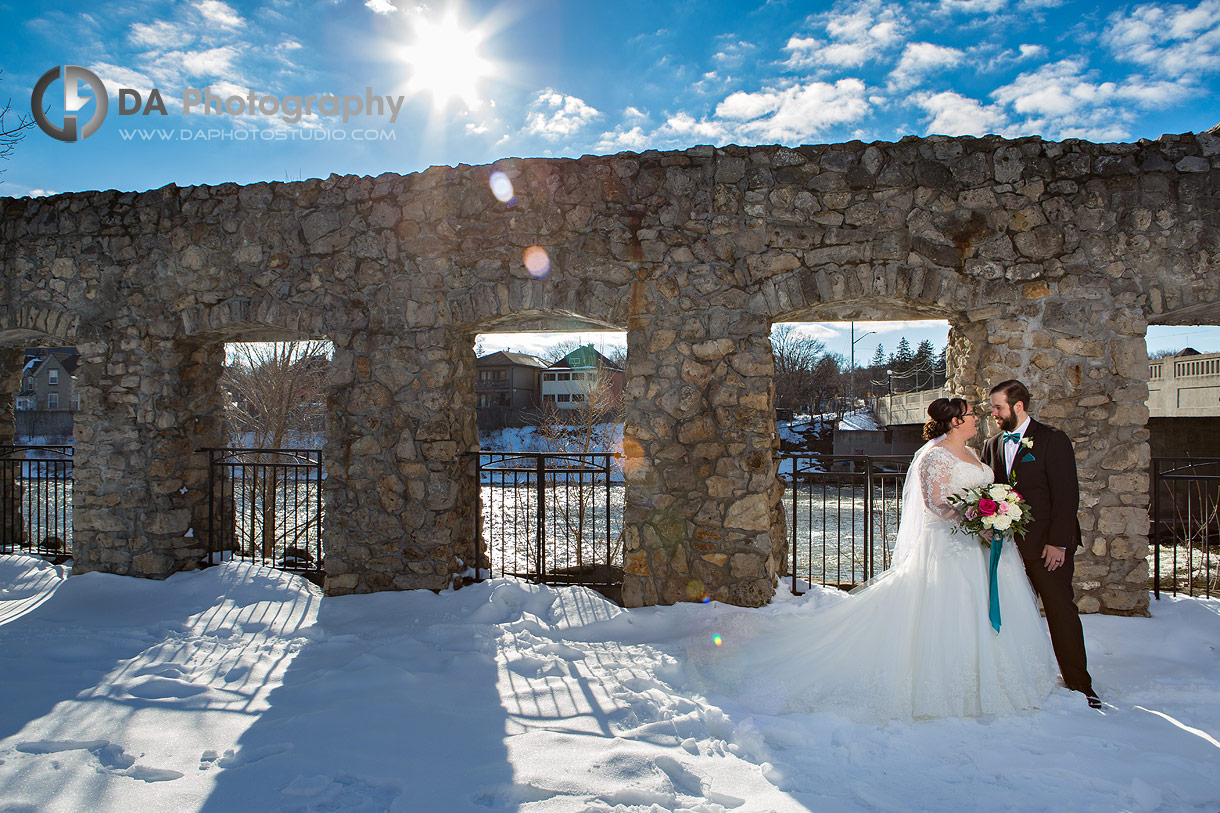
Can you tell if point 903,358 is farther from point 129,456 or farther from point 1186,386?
point 129,456

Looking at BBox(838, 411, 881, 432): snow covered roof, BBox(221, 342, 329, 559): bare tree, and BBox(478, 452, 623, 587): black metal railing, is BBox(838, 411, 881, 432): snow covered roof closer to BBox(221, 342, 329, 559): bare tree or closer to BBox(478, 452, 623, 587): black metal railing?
BBox(478, 452, 623, 587): black metal railing

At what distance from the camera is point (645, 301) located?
493 cm

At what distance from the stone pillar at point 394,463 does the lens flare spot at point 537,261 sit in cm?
91

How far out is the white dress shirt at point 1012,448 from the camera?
350 cm

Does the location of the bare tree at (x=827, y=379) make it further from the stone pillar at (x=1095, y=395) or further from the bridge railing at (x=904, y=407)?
the stone pillar at (x=1095, y=395)

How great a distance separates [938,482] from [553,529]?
19.9 ft

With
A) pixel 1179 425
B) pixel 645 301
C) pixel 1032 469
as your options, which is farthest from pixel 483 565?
pixel 1179 425

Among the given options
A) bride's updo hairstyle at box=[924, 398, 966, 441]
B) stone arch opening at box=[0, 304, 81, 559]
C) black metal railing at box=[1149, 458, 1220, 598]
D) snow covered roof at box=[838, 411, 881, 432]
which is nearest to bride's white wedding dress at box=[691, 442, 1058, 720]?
bride's updo hairstyle at box=[924, 398, 966, 441]

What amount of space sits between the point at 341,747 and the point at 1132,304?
5.83m

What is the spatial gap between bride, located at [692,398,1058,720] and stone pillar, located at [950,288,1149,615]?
142 centimetres

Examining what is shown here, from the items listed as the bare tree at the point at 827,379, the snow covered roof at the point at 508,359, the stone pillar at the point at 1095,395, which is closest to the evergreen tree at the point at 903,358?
the bare tree at the point at 827,379

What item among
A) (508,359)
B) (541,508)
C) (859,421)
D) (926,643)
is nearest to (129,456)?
(541,508)

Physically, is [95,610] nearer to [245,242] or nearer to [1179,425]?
[245,242]

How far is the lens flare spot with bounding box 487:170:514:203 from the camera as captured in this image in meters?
5.17
